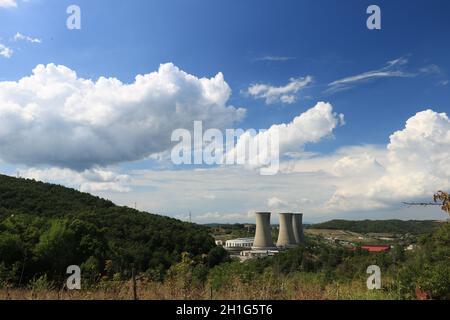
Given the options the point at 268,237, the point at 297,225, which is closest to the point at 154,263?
the point at 268,237

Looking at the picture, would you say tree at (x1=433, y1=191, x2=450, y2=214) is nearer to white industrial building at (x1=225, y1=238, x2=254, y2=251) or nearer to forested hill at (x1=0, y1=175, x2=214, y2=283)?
forested hill at (x1=0, y1=175, x2=214, y2=283)

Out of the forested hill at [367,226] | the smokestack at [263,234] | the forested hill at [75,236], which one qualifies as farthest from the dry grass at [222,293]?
the forested hill at [367,226]

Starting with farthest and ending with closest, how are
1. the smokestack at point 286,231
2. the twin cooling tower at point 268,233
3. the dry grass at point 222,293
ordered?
the smokestack at point 286,231 < the twin cooling tower at point 268,233 < the dry grass at point 222,293

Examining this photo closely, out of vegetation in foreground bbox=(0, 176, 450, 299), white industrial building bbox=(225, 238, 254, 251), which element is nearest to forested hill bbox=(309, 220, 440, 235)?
white industrial building bbox=(225, 238, 254, 251)

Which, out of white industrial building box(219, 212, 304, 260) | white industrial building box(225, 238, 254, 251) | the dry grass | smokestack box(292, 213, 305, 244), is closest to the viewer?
the dry grass

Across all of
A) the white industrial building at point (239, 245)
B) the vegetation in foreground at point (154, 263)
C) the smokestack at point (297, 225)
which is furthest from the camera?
the white industrial building at point (239, 245)

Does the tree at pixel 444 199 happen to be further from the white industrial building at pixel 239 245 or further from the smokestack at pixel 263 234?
the white industrial building at pixel 239 245

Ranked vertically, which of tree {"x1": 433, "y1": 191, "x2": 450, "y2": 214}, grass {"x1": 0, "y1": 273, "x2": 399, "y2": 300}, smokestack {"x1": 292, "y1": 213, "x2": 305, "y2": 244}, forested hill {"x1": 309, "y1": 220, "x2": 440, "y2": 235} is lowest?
forested hill {"x1": 309, "y1": 220, "x2": 440, "y2": 235}

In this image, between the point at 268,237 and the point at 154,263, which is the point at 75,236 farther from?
the point at 268,237
